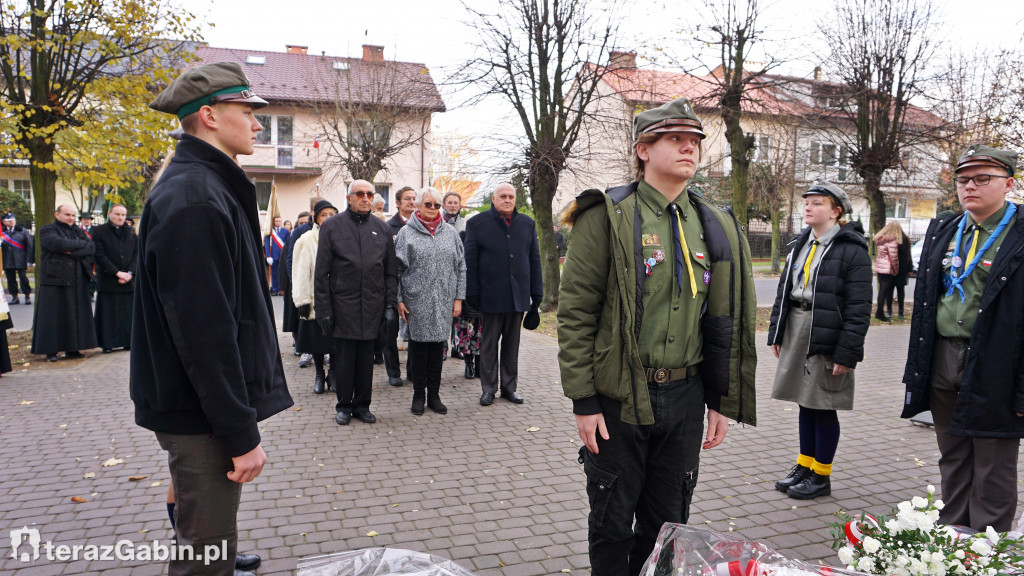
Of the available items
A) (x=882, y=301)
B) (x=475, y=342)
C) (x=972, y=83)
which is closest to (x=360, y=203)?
(x=475, y=342)

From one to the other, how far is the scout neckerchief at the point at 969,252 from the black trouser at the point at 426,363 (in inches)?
178

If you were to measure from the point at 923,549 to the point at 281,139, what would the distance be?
1409 inches

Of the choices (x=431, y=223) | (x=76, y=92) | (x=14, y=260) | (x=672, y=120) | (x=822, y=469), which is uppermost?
(x=76, y=92)

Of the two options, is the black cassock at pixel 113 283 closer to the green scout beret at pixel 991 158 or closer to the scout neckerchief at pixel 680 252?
the scout neckerchief at pixel 680 252

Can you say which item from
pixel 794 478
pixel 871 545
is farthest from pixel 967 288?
pixel 871 545

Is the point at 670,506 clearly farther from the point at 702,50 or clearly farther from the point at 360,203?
the point at 702,50

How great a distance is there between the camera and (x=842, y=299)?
15.2 ft

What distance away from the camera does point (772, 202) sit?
102 feet

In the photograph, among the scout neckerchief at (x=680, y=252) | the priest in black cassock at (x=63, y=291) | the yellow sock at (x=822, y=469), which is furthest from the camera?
the priest in black cassock at (x=63, y=291)

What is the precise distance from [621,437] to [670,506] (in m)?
0.42

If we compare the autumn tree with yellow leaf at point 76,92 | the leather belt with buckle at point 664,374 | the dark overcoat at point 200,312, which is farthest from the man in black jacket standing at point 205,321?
the autumn tree with yellow leaf at point 76,92

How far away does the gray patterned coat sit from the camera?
6.81 meters

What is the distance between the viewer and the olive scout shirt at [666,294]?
2760mm

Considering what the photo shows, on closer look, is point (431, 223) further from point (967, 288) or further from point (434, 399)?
point (967, 288)
